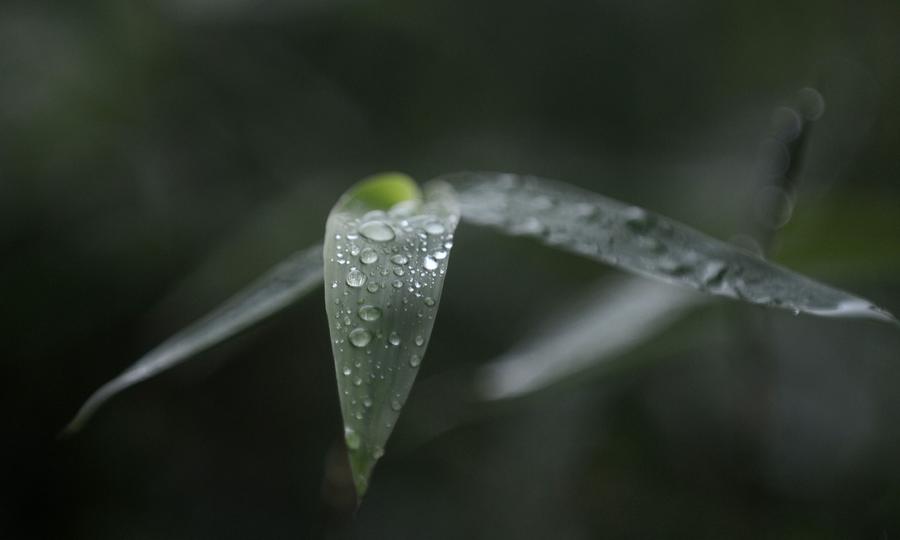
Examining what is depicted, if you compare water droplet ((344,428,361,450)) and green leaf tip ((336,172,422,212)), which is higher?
green leaf tip ((336,172,422,212))

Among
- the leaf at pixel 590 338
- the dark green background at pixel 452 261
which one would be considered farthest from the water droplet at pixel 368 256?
the dark green background at pixel 452 261

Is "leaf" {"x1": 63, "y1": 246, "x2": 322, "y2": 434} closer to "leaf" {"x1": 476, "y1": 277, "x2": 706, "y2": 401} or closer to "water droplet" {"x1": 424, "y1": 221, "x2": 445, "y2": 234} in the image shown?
"water droplet" {"x1": 424, "y1": 221, "x2": 445, "y2": 234}

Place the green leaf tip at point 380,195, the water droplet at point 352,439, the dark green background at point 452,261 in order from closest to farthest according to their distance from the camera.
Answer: the water droplet at point 352,439 < the green leaf tip at point 380,195 < the dark green background at point 452,261

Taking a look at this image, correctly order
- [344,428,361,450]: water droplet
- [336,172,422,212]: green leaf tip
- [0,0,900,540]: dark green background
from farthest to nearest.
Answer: [0,0,900,540]: dark green background, [336,172,422,212]: green leaf tip, [344,428,361,450]: water droplet

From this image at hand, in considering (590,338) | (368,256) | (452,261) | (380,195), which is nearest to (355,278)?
(368,256)

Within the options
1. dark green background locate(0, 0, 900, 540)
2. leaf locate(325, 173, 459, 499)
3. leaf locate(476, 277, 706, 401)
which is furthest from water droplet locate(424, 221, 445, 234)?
dark green background locate(0, 0, 900, 540)

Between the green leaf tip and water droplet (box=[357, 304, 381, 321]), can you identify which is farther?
the green leaf tip

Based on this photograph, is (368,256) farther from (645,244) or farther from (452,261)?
(452,261)

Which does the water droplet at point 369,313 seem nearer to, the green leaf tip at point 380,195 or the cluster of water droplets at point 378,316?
the cluster of water droplets at point 378,316

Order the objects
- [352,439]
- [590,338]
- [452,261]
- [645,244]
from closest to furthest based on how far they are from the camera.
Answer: [352,439] → [645,244] → [590,338] → [452,261]
